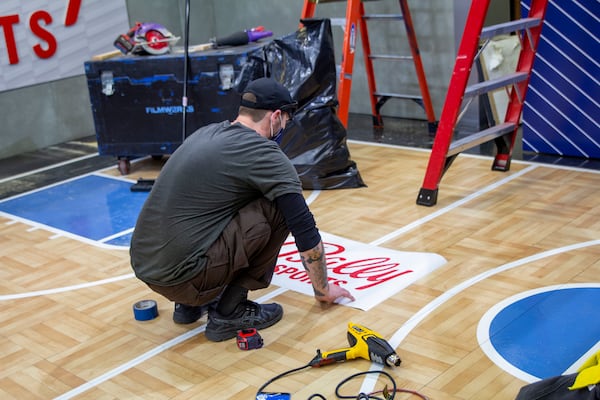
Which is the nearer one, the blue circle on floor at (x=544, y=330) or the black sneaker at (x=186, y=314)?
the blue circle on floor at (x=544, y=330)

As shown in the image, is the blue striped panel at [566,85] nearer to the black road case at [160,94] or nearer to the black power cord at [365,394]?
the black road case at [160,94]

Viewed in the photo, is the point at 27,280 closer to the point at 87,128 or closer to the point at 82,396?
the point at 82,396

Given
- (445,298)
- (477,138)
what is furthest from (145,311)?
(477,138)

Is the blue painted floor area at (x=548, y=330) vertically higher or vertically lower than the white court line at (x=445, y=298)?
higher

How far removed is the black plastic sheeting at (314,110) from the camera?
4.83 meters

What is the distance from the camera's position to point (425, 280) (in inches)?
136

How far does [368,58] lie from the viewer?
6.38 m

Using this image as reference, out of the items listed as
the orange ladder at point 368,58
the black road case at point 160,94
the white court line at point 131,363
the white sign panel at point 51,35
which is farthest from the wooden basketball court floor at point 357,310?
the white sign panel at point 51,35

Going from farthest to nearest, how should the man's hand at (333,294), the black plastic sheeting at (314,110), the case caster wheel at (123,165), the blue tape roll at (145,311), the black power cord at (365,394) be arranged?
the case caster wheel at (123,165)
the black plastic sheeting at (314,110)
the blue tape roll at (145,311)
the man's hand at (333,294)
the black power cord at (365,394)

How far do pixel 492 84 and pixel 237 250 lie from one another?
2357 millimetres

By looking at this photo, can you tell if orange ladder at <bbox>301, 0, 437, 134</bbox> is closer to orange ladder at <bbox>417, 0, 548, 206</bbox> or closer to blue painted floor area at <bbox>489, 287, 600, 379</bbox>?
orange ladder at <bbox>417, 0, 548, 206</bbox>

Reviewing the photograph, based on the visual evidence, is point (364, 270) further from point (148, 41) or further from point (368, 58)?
point (368, 58)

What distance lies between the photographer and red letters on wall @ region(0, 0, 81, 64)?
661cm

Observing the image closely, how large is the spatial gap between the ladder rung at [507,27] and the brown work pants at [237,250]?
2.06 meters
